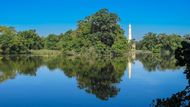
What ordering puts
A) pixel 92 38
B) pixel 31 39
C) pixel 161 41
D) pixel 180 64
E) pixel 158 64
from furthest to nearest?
1. pixel 161 41
2. pixel 31 39
3. pixel 92 38
4. pixel 158 64
5. pixel 180 64

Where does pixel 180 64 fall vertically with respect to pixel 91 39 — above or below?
below

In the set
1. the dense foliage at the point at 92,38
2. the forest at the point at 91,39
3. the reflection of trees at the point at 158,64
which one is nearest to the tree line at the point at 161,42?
the forest at the point at 91,39

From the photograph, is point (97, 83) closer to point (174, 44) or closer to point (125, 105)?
point (125, 105)

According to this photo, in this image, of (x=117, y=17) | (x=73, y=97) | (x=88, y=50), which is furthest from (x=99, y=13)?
(x=73, y=97)

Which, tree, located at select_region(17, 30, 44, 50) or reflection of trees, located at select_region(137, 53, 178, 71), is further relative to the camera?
tree, located at select_region(17, 30, 44, 50)

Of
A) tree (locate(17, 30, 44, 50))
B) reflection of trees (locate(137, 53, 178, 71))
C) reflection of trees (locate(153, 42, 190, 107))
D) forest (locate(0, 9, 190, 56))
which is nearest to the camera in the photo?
reflection of trees (locate(153, 42, 190, 107))

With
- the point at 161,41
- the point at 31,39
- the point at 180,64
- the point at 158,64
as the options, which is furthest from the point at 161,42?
the point at 180,64

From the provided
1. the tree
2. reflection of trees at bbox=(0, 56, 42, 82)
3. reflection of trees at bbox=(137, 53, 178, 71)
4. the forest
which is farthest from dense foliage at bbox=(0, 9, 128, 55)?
reflection of trees at bbox=(0, 56, 42, 82)

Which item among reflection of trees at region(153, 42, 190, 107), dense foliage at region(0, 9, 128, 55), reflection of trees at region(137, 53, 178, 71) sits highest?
dense foliage at region(0, 9, 128, 55)

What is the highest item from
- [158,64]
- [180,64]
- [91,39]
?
[91,39]

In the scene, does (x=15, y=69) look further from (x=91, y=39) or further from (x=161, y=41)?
(x=161, y=41)

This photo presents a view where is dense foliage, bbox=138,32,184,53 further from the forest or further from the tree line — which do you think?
the forest

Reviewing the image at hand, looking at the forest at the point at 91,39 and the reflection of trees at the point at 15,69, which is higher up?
the forest at the point at 91,39

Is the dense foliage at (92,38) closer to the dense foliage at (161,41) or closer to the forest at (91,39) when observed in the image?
the forest at (91,39)
